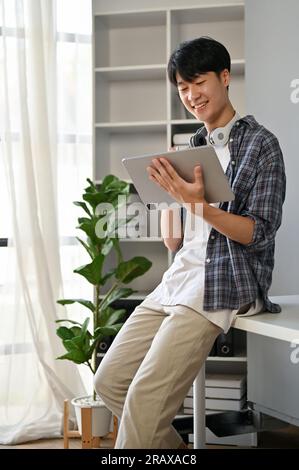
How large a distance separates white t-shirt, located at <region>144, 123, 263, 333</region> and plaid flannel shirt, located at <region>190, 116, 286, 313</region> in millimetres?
23

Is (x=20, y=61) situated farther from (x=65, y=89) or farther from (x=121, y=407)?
(x=121, y=407)

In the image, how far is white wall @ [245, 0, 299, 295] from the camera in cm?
262

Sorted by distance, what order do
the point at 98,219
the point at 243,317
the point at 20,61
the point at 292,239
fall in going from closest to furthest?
1. the point at 243,317
2. the point at 292,239
3. the point at 98,219
4. the point at 20,61

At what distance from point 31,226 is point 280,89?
1220 mm

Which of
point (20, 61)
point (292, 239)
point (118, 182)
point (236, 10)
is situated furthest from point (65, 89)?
point (292, 239)

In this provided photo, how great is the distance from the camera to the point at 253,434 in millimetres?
2896

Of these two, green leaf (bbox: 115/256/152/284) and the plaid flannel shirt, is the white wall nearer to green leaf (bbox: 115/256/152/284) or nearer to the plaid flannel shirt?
green leaf (bbox: 115/256/152/284)

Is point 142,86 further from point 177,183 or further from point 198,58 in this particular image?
point 177,183

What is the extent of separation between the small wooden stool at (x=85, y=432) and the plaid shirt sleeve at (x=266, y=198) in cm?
129

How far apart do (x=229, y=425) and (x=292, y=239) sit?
750 mm

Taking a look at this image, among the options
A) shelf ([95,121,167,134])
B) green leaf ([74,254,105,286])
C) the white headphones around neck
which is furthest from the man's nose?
shelf ([95,121,167,134])

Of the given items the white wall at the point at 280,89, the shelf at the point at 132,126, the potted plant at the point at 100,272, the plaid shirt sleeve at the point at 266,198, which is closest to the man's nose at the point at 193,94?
the plaid shirt sleeve at the point at 266,198

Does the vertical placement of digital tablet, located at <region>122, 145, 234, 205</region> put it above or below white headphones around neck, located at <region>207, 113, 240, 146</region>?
below

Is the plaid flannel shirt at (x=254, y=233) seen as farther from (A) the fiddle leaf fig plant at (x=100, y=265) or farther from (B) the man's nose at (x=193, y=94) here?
(A) the fiddle leaf fig plant at (x=100, y=265)
